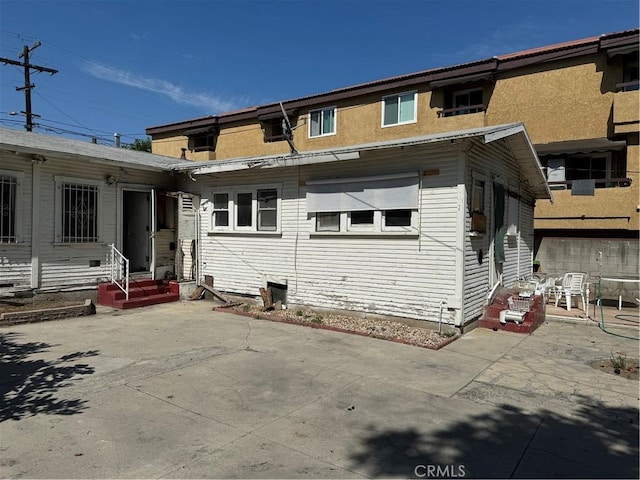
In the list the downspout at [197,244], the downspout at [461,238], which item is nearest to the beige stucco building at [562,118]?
the downspout at [197,244]

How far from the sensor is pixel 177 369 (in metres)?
5.52

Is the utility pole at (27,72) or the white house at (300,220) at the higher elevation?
the utility pole at (27,72)

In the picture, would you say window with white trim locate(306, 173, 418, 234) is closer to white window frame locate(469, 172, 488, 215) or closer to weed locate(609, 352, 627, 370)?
white window frame locate(469, 172, 488, 215)

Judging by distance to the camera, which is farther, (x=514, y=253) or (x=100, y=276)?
(x=514, y=253)

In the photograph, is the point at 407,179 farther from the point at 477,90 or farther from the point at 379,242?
the point at 477,90

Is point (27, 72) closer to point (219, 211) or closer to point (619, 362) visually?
point (219, 211)

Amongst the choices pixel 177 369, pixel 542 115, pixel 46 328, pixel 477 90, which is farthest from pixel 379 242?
pixel 477 90

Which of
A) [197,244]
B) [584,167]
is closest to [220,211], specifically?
[197,244]

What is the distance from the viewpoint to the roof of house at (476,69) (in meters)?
14.2

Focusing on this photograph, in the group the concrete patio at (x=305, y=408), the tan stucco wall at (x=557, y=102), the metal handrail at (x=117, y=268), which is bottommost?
the concrete patio at (x=305, y=408)

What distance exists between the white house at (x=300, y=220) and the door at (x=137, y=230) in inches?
1.7

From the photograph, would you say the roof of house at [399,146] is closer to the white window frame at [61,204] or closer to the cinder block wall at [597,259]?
the white window frame at [61,204]

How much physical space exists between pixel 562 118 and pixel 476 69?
3736 millimetres

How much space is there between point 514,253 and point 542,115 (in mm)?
7423
